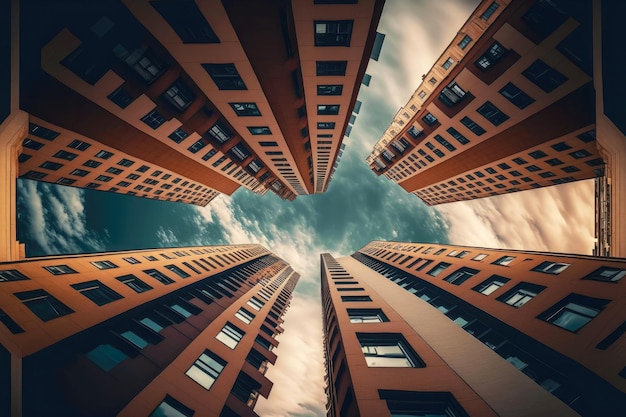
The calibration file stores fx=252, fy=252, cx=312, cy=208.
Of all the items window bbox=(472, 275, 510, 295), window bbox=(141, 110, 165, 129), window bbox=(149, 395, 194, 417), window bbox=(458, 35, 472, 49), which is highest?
window bbox=(458, 35, 472, 49)

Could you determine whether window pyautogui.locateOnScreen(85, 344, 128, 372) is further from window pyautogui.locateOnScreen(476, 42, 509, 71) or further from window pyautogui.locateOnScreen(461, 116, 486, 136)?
window pyautogui.locateOnScreen(461, 116, 486, 136)

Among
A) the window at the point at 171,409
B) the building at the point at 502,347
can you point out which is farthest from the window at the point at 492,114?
the window at the point at 171,409

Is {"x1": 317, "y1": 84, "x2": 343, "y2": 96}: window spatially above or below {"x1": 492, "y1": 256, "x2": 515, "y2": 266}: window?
above

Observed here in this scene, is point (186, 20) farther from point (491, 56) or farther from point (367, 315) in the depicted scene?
point (367, 315)

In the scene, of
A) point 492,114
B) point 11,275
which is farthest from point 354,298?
point 11,275

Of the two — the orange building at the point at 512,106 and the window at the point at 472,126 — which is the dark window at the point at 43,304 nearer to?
the orange building at the point at 512,106

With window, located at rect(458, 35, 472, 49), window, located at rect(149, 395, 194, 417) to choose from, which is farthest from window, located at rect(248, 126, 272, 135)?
window, located at rect(458, 35, 472, 49)

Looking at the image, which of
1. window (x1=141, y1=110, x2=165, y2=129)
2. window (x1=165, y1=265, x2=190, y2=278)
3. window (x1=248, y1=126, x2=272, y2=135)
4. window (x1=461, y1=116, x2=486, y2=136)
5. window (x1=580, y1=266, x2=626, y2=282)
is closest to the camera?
window (x1=580, y1=266, x2=626, y2=282)

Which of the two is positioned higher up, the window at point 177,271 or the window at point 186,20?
the window at point 186,20
